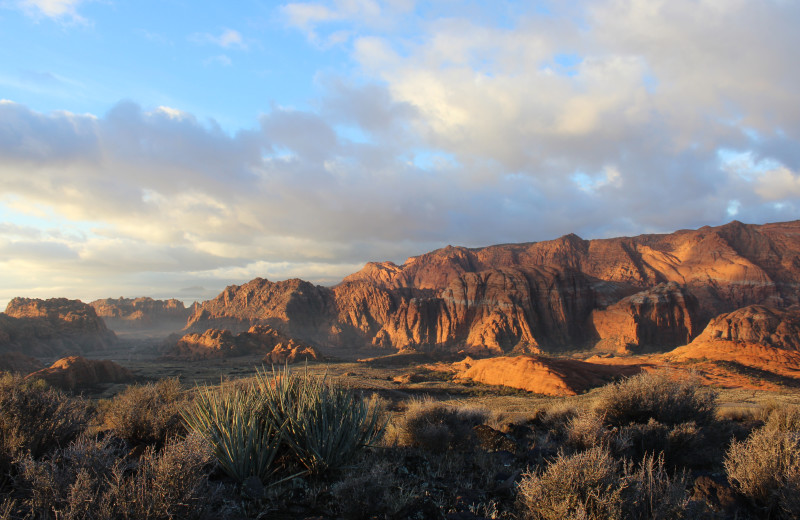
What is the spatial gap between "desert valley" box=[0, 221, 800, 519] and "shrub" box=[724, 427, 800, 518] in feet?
0.14

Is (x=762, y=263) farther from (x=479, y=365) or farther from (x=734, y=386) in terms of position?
(x=479, y=365)

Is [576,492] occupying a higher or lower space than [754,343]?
A: higher

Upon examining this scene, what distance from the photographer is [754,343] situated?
129 feet

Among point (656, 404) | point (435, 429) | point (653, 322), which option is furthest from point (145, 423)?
point (653, 322)

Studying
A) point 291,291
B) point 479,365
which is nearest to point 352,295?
point 291,291

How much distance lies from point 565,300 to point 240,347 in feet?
185

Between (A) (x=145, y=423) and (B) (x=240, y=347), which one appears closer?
(A) (x=145, y=423)

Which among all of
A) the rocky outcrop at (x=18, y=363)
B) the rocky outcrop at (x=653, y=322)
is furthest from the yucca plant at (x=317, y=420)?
the rocky outcrop at (x=653, y=322)

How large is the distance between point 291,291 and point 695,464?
104575 millimetres

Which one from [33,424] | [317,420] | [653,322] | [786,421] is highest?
[33,424]

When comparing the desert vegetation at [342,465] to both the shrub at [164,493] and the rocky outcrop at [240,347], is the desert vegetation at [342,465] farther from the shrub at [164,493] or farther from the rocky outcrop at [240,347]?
the rocky outcrop at [240,347]

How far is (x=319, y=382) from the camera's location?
22.1 feet

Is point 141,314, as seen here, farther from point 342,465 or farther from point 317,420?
point 342,465

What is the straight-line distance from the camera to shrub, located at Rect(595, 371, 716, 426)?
886 cm
